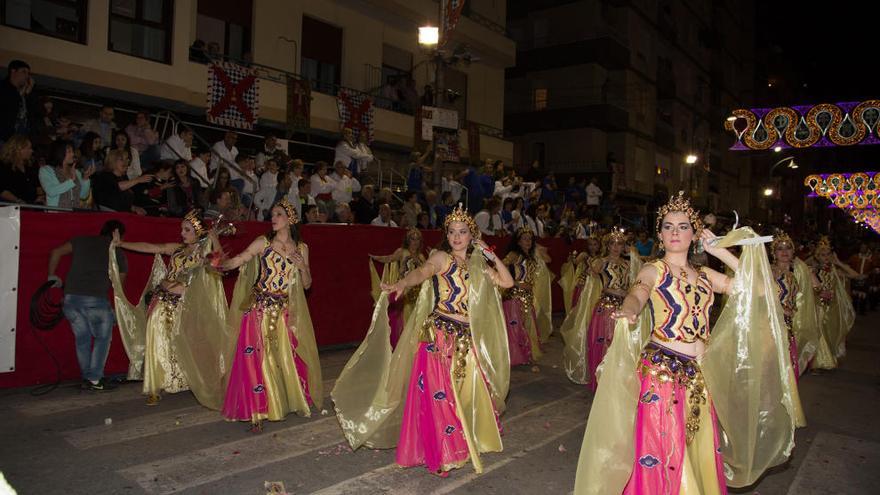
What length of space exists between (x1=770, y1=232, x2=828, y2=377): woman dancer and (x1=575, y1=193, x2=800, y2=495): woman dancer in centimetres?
432

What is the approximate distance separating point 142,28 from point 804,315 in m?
13.5

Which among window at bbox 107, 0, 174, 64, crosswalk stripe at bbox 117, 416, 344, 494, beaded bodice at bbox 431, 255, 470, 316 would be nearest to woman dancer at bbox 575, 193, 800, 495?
beaded bodice at bbox 431, 255, 470, 316

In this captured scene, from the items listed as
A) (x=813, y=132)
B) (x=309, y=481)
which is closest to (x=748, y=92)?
(x=813, y=132)

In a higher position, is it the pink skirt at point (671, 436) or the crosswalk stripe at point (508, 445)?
the pink skirt at point (671, 436)

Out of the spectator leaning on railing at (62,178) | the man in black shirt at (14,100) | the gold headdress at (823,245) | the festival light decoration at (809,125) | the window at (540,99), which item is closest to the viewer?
the spectator leaning on railing at (62,178)

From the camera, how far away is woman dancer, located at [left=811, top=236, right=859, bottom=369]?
10.2m

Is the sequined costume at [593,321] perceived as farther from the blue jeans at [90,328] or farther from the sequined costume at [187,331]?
the blue jeans at [90,328]

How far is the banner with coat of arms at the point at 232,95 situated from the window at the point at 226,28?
44.5 inches

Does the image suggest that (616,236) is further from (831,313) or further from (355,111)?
(355,111)

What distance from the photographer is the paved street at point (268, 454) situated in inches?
188

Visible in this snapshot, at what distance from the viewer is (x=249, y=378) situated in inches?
243

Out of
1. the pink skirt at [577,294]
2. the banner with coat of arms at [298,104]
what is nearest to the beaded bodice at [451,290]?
the pink skirt at [577,294]

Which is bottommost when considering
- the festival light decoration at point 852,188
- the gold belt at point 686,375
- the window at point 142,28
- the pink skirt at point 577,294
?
the gold belt at point 686,375

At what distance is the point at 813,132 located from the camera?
16375 millimetres
